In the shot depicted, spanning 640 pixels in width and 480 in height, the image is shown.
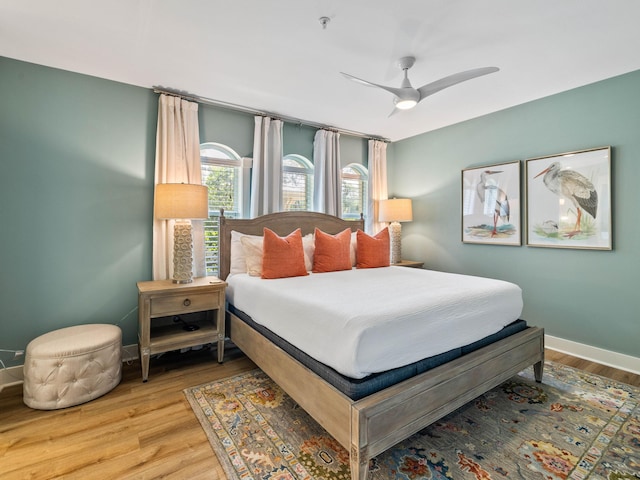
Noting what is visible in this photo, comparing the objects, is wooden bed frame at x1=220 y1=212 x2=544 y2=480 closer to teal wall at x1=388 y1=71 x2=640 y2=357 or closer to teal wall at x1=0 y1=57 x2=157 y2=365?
teal wall at x1=388 y1=71 x2=640 y2=357

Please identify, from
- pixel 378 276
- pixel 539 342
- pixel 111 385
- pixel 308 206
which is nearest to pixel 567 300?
pixel 539 342

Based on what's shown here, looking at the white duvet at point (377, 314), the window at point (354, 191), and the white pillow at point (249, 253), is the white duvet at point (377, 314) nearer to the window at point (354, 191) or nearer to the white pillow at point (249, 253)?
the white pillow at point (249, 253)

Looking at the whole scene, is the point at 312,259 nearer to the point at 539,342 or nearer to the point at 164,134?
the point at 164,134

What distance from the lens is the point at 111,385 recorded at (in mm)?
2439

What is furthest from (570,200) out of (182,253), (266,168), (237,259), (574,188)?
(182,253)

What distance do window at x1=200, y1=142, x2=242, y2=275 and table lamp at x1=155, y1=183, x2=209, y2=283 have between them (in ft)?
Answer: 1.82

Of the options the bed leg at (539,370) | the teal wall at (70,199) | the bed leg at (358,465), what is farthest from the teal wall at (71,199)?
the bed leg at (539,370)

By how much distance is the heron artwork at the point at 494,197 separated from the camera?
147 inches

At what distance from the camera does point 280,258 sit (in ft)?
9.98

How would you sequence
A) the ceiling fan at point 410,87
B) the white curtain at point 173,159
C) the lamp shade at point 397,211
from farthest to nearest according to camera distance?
the lamp shade at point 397,211
the white curtain at point 173,159
the ceiling fan at point 410,87

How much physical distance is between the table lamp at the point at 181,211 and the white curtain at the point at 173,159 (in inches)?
11.1

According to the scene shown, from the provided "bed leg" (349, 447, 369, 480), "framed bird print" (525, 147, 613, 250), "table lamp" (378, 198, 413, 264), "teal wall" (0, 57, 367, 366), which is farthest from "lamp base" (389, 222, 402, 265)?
"bed leg" (349, 447, 369, 480)

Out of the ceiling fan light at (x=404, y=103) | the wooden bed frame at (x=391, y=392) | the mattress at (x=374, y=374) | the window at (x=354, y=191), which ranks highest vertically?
the ceiling fan light at (x=404, y=103)

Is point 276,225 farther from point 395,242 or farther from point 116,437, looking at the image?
point 116,437
